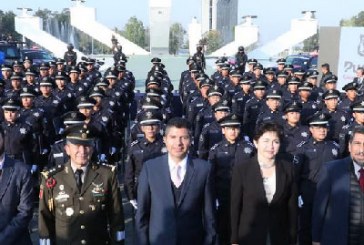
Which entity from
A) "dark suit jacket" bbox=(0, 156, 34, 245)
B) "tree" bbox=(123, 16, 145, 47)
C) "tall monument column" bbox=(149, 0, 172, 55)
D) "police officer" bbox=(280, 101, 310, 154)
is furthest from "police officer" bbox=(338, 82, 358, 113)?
"tree" bbox=(123, 16, 145, 47)

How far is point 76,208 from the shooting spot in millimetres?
3521

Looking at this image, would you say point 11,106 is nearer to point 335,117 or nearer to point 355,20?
point 335,117

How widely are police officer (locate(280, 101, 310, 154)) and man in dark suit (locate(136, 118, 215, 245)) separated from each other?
2.70 m

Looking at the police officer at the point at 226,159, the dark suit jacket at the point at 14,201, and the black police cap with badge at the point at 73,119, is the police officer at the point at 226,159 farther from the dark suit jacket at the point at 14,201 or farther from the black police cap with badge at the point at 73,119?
the dark suit jacket at the point at 14,201

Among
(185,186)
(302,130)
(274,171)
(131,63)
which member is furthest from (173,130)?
(131,63)

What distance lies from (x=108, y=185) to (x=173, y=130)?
0.64 m

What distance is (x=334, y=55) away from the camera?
13.5 m

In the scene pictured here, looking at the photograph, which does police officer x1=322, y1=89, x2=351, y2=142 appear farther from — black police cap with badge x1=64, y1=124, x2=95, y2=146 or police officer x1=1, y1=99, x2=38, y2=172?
black police cap with badge x1=64, y1=124, x2=95, y2=146

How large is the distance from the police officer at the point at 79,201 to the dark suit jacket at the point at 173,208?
23cm

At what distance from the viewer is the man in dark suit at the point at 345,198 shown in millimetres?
3596

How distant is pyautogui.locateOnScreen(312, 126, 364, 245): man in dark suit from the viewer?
3596 mm

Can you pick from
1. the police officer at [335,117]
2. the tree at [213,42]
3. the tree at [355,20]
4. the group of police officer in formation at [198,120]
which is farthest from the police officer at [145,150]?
the tree at [355,20]

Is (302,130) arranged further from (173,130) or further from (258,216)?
(173,130)

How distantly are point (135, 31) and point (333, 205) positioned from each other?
187ft
